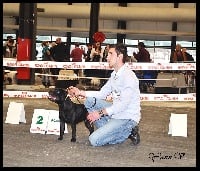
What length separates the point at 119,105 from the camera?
3334 mm

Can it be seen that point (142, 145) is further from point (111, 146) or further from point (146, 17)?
point (146, 17)

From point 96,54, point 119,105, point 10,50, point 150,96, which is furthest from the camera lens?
point 10,50

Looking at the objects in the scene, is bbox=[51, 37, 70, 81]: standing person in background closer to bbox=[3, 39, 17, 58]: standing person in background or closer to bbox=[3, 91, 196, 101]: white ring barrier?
bbox=[3, 39, 17, 58]: standing person in background

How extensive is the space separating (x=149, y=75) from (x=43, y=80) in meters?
2.33

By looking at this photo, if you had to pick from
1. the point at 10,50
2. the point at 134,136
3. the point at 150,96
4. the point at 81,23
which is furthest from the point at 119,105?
the point at 81,23

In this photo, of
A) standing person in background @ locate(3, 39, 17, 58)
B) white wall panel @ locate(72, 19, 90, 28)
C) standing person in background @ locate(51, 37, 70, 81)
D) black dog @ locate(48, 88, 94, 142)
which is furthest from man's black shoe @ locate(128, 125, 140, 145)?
white wall panel @ locate(72, 19, 90, 28)

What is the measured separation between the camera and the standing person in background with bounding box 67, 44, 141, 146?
338 cm

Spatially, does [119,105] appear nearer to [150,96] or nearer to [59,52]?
[150,96]

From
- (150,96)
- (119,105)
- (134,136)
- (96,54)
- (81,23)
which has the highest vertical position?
(81,23)

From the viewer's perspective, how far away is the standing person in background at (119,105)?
338cm

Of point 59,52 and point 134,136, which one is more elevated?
point 59,52

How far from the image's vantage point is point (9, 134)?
374cm

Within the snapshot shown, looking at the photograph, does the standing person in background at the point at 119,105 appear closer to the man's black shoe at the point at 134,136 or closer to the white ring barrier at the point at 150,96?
the man's black shoe at the point at 134,136

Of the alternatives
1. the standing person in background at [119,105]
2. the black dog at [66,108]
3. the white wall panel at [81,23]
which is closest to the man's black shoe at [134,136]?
the standing person in background at [119,105]
